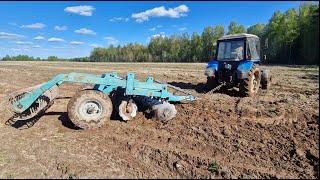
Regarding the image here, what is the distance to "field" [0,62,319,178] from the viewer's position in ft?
18.4

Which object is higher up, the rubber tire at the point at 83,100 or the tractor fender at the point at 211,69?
the tractor fender at the point at 211,69

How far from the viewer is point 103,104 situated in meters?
7.70

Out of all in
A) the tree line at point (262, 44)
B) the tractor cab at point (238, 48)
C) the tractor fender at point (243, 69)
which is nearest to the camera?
the tractor fender at point (243, 69)

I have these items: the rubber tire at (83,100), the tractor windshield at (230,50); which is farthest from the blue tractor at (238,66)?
the rubber tire at (83,100)

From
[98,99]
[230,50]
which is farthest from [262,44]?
[98,99]

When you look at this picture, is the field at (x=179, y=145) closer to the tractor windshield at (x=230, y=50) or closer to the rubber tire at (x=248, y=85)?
the rubber tire at (x=248, y=85)

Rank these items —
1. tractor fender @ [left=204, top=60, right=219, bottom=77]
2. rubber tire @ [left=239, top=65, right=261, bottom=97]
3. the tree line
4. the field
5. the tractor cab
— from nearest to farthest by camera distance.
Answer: the field, rubber tire @ [left=239, top=65, right=261, bottom=97], the tractor cab, tractor fender @ [left=204, top=60, right=219, bottom=77], the tree line

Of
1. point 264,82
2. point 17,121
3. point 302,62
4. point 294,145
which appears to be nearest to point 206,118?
point 294,145

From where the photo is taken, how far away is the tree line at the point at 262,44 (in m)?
30.2

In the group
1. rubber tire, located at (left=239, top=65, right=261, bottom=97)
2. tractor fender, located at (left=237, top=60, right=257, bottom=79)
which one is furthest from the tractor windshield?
rubber tire, located at (left=239, top=65, right=261, bottom=97)

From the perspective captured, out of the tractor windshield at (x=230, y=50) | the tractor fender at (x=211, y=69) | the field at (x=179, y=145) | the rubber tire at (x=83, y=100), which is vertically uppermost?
the tractor windshield at (x=230, y=50)

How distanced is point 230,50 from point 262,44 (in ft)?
89.0

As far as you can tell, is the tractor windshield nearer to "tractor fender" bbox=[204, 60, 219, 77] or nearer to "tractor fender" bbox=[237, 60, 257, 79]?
"tractor fender" bbox=[204, 60, 219, 77]

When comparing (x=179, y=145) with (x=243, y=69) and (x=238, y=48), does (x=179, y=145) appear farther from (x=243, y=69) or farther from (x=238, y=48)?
(x=238, y=48)
